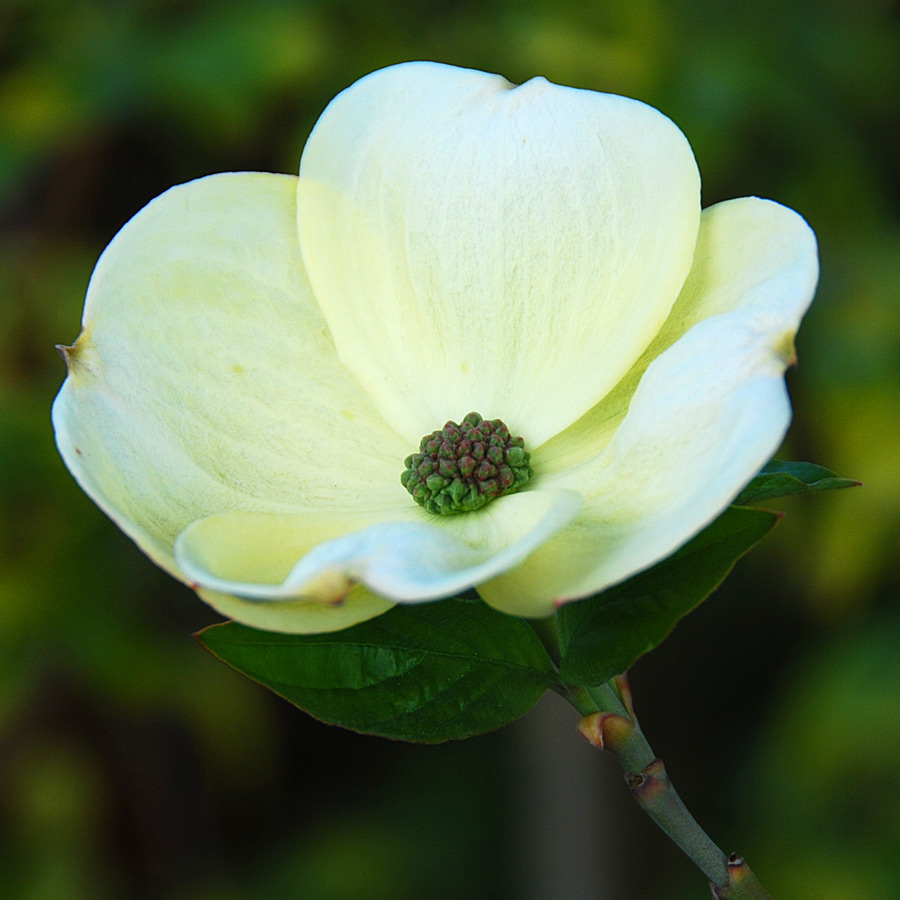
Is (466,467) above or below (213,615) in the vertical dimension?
above

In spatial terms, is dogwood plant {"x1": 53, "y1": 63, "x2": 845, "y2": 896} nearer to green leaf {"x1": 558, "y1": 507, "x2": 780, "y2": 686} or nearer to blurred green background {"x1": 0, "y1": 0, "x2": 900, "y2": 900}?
green leaf {"x1": 558, "y1": 507, "x2": 780, "y2": 686}

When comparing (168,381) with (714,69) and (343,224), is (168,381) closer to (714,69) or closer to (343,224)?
(343,224)

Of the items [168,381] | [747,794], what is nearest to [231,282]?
[168,381]

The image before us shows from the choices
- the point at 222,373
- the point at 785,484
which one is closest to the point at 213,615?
the point at 222,373

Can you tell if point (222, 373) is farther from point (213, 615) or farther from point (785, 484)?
point (213, 615)

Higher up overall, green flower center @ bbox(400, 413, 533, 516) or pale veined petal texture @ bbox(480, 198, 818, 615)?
pale veined petal texture @ bbox(480, 198, 818, 615)

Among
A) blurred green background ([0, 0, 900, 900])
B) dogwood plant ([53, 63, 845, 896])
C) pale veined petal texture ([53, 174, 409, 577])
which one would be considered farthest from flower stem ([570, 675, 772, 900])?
blurred green background ([0, 0, 900, 900])

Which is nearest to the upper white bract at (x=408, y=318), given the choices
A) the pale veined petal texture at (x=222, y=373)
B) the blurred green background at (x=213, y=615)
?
the pale veined petal texture at (x=222, y=373)
